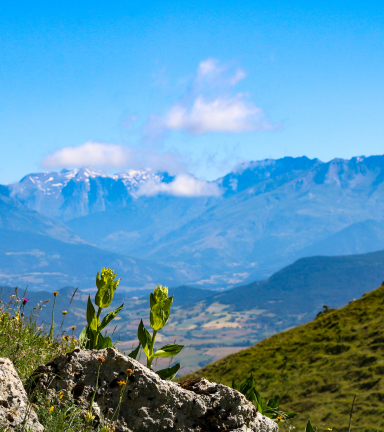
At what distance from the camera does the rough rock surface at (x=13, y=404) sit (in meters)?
3.01

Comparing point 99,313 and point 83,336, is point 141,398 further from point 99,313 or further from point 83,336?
point 83,336

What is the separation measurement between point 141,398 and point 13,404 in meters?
1.08

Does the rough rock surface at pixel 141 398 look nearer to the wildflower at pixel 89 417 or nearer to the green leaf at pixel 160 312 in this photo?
the wildflower at pixel 89 417

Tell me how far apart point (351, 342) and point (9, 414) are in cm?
1301

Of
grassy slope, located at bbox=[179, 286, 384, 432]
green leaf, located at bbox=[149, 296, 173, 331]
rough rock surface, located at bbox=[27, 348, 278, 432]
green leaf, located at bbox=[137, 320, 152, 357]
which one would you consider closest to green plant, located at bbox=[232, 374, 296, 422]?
rough rock surface, located at bbox=[27, 348, 278, 432]

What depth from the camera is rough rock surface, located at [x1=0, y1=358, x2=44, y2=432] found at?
9.87ft

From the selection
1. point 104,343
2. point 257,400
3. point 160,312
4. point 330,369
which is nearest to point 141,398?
point 160,312

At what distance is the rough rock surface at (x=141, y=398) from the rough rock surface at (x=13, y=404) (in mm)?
285

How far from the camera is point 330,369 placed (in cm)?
1243

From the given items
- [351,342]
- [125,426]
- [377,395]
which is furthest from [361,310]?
[125,426]

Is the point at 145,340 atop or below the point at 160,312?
below

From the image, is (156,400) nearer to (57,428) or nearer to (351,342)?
(57,428)

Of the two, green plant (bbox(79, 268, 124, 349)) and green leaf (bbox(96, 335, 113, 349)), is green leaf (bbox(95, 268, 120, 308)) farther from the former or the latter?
green leaf (bbox(96, 335, 113, 349))

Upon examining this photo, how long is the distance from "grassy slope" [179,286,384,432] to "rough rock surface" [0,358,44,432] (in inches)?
315
